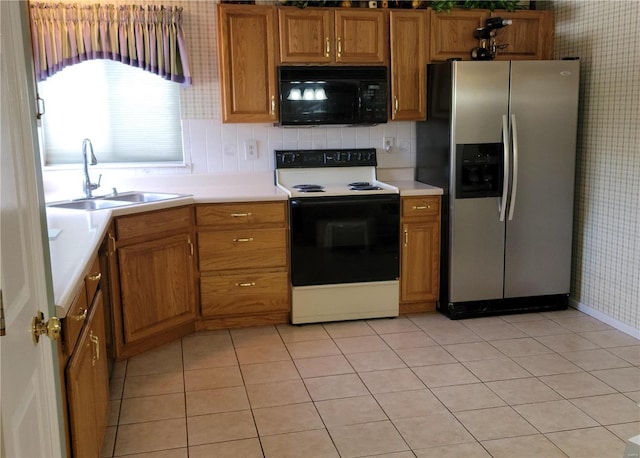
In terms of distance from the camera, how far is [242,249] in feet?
13.1

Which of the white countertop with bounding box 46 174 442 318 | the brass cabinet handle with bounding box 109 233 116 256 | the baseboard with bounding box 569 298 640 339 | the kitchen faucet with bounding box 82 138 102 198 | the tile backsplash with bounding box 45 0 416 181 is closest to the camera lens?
the white countertop with bounding box 46 174 442 318

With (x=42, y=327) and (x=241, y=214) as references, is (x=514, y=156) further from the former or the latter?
(x=42, y=327)

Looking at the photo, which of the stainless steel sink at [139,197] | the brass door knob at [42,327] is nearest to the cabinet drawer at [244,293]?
the stainless steel sink at [139,197]

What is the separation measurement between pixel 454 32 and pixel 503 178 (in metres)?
1.06

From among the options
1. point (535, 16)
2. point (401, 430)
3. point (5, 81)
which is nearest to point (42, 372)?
point (5, 81)

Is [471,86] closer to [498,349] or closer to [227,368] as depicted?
[498,349]

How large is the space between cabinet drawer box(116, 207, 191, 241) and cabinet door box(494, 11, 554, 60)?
2403mm

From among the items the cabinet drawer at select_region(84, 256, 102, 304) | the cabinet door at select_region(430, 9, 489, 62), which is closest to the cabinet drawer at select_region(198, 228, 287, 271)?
the cabinet drawer at select_region(84, 256, 102, 304)

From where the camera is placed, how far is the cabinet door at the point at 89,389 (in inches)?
73.8

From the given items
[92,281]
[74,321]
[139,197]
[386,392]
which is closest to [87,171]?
[139,197]

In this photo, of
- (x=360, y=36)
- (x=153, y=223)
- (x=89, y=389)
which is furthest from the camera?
(x=360, y=36)

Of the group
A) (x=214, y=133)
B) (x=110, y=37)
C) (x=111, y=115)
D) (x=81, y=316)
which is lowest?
(x=81, y=316)

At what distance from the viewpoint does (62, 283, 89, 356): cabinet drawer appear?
5.99 feet

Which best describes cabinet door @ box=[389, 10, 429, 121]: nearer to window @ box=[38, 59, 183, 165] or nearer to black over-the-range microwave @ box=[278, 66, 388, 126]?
black over-the-range microwave @ box=[278, 66, 388, 126]
